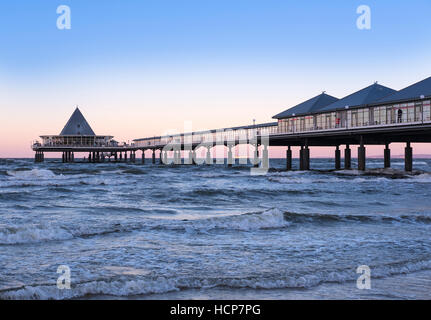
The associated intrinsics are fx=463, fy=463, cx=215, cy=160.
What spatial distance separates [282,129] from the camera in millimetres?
54219

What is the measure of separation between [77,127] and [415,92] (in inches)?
2832

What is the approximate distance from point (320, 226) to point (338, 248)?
349 centimetres

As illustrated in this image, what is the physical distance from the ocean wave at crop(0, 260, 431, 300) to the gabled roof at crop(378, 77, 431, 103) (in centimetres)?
3364

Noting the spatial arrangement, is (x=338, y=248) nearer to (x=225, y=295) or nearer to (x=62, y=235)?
(x=225, y=295)

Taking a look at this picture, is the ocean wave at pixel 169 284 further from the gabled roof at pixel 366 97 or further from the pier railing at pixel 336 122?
the gabled roof at pixel 366 97

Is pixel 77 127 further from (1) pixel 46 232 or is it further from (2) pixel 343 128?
(1) pixel 46 232

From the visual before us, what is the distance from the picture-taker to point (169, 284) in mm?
6453

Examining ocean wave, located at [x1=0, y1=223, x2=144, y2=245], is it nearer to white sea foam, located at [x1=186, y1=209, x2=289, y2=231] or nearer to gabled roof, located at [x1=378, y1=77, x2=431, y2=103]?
white sea foam, located at [x1=186, y1=209, x2=289, y2=231]

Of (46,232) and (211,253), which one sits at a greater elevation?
(46,232)

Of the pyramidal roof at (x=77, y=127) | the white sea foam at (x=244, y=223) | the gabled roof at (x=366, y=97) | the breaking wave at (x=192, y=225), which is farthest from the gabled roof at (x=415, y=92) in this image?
the pyramidal roof at (x=77, y=127)

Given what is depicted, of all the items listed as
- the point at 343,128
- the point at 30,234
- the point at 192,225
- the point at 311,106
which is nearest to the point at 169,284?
the point at 30,234

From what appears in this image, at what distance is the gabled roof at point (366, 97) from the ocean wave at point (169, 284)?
39.7 m

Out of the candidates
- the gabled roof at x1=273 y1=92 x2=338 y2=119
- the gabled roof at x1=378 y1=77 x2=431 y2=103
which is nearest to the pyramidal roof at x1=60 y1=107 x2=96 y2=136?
the gabled roof at x1=273 y1=92 x2=338 y2=119

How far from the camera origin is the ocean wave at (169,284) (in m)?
5.95
